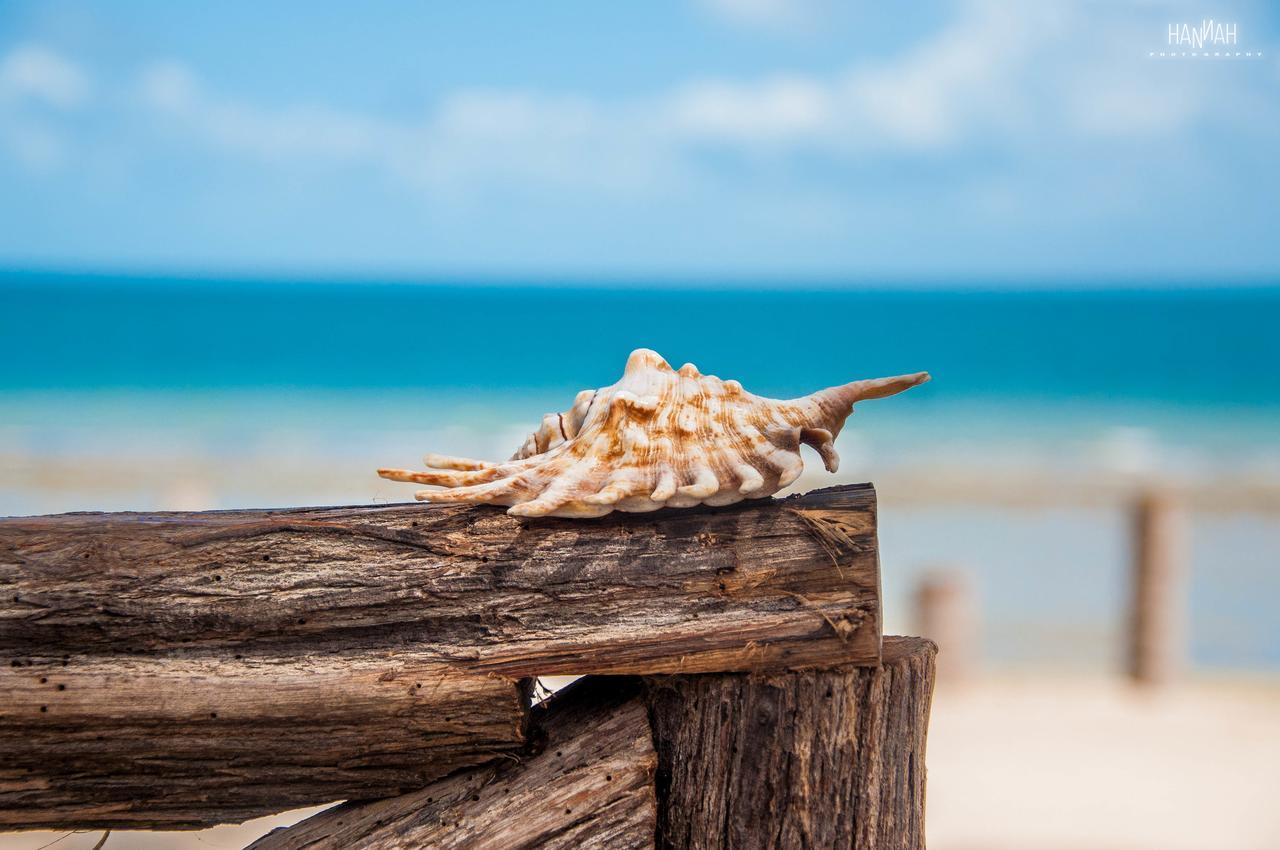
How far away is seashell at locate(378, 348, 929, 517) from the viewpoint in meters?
1.66

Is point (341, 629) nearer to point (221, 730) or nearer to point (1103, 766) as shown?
point (221, 730)

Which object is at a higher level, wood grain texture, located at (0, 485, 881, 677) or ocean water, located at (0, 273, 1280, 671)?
ocean water, located at (0, 273, 1280, 671)

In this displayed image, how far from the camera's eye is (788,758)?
170 centimetres

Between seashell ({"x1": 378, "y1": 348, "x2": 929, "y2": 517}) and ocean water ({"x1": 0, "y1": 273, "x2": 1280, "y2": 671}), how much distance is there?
9.65 feet

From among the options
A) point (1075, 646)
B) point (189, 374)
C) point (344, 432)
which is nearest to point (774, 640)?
point (1075, 646)

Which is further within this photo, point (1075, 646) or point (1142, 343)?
point (1142, 343)

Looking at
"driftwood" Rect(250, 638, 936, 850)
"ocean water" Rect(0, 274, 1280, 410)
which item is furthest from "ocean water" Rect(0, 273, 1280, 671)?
"driftwood" Rect(250, 638, 936, 850)

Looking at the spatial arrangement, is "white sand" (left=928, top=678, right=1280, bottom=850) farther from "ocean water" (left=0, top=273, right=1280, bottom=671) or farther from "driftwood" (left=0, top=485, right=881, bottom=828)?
"driftwood" (left=0, top=485, right=881, bottom=828)

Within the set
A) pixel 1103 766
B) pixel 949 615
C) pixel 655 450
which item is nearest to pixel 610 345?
pixel 949 615

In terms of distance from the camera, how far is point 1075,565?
10992 mm

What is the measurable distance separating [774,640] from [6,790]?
1.31 metres

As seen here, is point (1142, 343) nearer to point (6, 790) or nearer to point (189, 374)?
point (189, 374)

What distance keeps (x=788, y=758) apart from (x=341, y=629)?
2.58ft

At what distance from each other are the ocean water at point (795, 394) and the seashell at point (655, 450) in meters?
2.94
